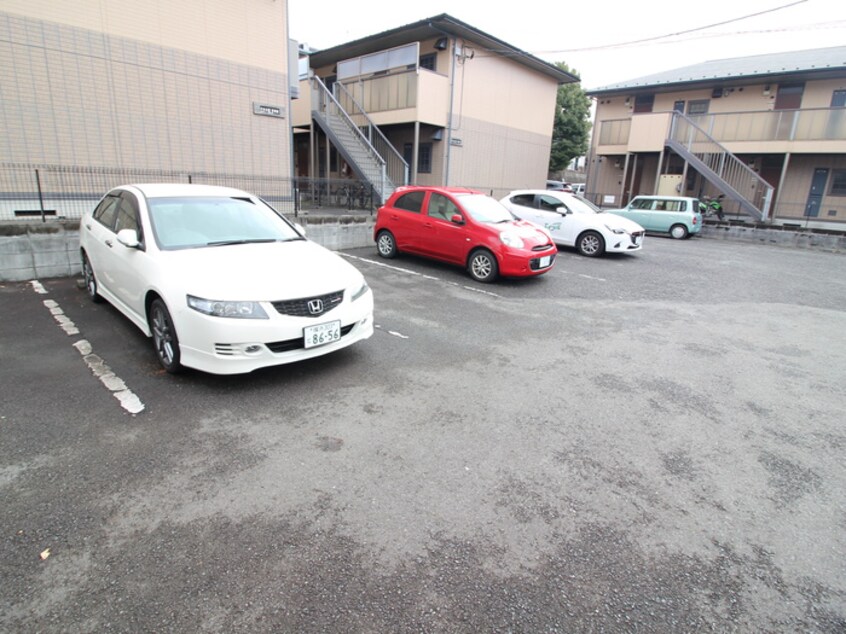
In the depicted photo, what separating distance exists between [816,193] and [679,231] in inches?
347

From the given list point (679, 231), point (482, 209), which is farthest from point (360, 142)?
point (679, 231)

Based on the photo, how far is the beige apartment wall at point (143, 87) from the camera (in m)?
9.10

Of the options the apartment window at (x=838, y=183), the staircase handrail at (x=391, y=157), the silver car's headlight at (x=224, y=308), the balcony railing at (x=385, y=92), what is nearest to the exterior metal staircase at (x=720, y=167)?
the apartment window at (x=838, y=183)

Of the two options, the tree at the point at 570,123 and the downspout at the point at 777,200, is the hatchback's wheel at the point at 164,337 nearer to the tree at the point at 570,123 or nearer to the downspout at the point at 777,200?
the downspout at the point at 777,200

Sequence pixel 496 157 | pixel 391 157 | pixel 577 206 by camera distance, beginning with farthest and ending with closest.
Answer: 1. pixel 496 157
2. pixel 391 157
3. pixel 577 206

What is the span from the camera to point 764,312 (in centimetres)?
695

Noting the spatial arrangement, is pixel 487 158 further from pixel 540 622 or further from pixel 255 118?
pixel 540 622

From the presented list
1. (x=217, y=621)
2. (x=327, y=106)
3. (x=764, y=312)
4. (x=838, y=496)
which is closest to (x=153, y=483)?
(x=217, y=621)

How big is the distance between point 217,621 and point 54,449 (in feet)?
6.12

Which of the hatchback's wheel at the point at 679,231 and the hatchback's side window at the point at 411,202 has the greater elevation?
the hatchback's side window at the point at 411,202

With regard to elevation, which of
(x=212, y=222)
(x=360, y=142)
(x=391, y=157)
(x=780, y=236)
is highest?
(x=360, y=142)

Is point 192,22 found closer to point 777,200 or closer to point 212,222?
point 212,222

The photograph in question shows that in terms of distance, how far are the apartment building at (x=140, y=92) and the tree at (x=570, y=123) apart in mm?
27378

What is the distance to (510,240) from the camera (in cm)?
763
